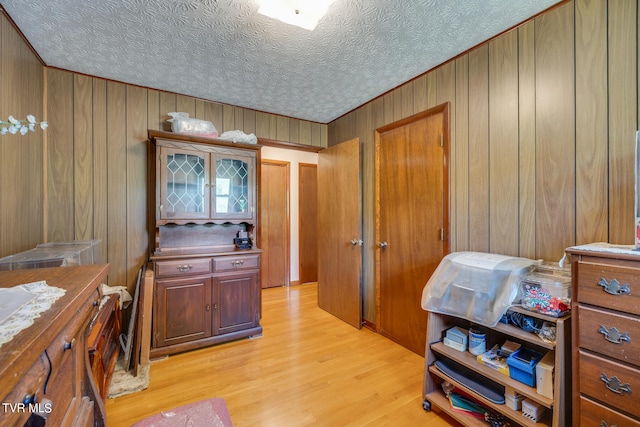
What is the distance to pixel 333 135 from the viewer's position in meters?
3.55

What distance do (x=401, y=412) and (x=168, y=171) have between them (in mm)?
2602

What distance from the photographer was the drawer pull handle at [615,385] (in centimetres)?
102

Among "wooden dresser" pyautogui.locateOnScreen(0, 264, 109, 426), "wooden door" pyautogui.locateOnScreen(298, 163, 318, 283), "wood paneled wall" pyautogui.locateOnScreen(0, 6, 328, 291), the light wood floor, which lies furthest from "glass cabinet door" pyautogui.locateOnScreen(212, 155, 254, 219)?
"wooden door" pyautogui.locateOnScreen(298, 163, 318, 283)

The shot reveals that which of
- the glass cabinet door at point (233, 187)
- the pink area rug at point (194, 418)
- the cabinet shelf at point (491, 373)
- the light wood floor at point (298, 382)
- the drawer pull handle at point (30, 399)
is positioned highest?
the glass cabinet door at point (233, 187)

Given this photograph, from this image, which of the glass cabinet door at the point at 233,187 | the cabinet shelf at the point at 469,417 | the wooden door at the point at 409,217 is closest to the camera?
the cabinet shelf at the point at 469,417

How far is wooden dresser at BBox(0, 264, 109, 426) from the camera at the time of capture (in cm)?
48

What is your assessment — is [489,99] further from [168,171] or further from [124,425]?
[124,425]

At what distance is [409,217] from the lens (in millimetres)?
2484

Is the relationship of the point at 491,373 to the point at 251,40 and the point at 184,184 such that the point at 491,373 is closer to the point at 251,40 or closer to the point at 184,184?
the point at 251,40

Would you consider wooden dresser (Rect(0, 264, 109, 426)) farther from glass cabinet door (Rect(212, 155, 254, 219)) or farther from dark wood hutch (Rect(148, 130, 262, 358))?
glass cabinet door (Rect(212, 155, 254, 219))

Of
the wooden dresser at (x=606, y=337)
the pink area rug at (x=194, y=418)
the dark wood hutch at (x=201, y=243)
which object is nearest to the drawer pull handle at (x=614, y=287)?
the wooden dresser at (x=606, y=337)

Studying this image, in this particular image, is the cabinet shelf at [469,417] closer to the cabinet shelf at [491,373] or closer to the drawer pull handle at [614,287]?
the cabinet shelf at [491,373]

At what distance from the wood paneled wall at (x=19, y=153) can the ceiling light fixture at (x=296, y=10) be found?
1548 millimetres

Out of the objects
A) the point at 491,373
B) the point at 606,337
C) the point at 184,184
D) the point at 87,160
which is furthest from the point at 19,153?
the point at 606,337
